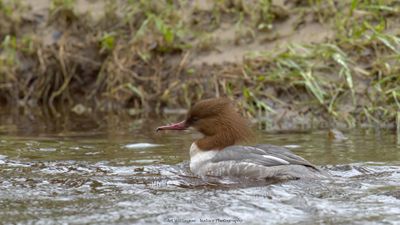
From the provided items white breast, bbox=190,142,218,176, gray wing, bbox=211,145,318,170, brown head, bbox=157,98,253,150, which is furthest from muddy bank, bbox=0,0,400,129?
gray wing, bbox=211,145,318,170

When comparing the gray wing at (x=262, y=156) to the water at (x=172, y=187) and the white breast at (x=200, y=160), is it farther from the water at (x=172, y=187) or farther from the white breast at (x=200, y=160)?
the water at (x=172, y=187)

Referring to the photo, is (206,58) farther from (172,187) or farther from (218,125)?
(172,187)

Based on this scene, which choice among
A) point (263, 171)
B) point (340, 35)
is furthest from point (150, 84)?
point (263, 171)

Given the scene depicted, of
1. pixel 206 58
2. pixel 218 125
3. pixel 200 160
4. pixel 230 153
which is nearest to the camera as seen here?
pixel 230 153

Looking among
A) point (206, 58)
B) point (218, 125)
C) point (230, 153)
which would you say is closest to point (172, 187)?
point (230, 153)

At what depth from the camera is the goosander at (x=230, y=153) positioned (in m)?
7.19

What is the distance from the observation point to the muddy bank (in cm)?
1066

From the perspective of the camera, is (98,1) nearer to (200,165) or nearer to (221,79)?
(221,79)

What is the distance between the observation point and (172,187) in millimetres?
6793

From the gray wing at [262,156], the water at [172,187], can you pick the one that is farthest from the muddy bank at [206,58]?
the gray wing at [262,156]

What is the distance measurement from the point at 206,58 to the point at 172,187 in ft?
17.6

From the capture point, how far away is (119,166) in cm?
791

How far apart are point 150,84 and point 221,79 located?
4.10ft

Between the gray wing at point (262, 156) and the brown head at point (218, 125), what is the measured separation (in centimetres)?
28
